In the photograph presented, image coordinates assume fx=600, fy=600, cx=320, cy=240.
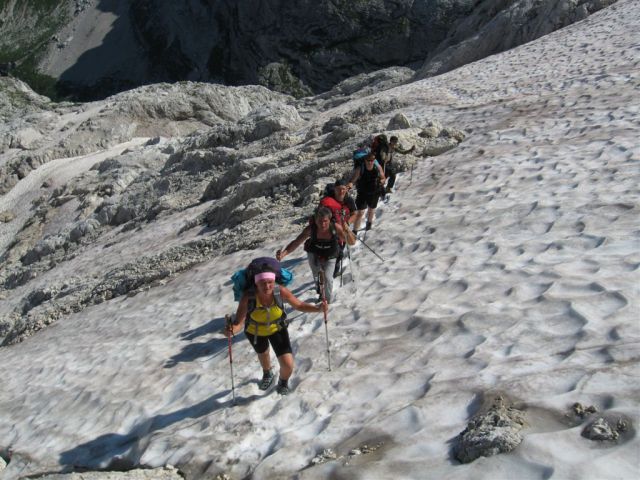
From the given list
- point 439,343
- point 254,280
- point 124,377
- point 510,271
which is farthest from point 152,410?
point 510,271

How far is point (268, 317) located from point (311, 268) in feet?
9.30

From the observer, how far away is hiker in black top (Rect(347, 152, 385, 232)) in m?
12.3

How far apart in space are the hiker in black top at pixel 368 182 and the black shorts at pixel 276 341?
525 centimetres

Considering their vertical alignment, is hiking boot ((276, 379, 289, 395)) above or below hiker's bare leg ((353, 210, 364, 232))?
below

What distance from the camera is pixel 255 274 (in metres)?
7.38

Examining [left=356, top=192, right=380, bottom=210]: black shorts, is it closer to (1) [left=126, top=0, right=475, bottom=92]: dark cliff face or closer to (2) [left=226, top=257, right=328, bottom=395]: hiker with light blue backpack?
(2) [left=226, top=257, right=328, bottom=395]: hiker with light blue backpack

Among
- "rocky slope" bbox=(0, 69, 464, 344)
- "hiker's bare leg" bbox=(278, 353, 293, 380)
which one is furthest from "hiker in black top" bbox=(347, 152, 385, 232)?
"hiker's bare leg" bbox=(278, 353, 293, 380)

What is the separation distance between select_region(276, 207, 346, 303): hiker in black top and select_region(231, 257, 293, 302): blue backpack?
1.75m

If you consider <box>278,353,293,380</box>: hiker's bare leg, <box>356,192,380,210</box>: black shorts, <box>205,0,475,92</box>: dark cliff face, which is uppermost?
<box>205,0,475,92</box>: dark cliff face

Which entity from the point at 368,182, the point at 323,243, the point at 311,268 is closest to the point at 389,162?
the point at 368,182

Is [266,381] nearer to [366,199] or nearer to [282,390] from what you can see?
[282,390]

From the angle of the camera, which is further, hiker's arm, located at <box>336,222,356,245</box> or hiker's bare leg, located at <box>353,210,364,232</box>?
hiker's bare leg, located at <box>353,210,364,232</box>

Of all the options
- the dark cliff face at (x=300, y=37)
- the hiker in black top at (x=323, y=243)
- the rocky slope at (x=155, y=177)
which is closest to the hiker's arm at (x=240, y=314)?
the hiker in black top at (x=323, y=243)

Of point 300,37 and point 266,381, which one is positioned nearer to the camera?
point 266,381
